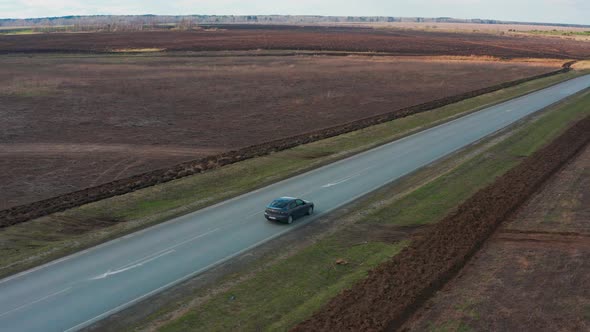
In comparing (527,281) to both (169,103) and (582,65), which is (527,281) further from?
(582,65)

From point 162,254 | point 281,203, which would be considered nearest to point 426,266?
point 281,203

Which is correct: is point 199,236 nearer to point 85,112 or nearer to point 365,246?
point 365,246

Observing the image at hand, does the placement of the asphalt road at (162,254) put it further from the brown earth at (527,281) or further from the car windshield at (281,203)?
the brown earth at (527,281)

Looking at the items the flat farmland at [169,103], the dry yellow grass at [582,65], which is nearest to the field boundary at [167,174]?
the flat farmland at [169,103]

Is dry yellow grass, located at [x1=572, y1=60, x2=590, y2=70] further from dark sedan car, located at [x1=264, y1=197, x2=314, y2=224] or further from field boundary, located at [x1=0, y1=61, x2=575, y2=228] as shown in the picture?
dark sedan car, located at [x1=264, y1=197, x2=314, y2=224]

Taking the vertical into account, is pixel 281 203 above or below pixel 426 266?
above

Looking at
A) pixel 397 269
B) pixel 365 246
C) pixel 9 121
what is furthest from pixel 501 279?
pixel 9 121
